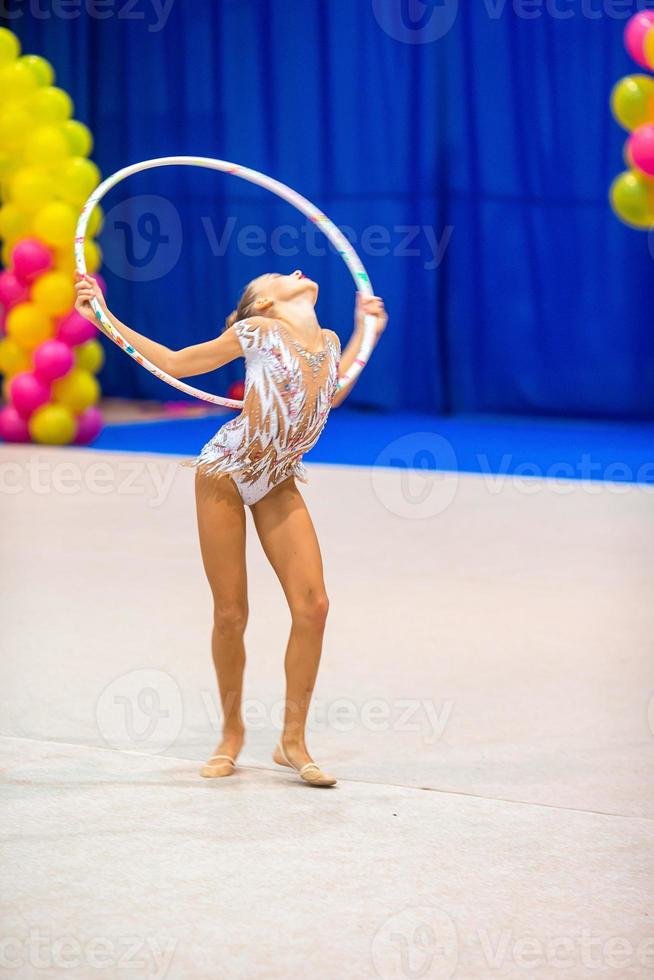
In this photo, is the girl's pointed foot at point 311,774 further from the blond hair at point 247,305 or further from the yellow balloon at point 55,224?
the yellow balloon at point 55,224

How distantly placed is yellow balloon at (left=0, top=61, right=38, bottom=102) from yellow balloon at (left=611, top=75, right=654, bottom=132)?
3267 mm

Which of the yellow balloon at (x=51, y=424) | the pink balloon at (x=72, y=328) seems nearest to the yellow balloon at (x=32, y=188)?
the pink balloon at (x=72, y=328)

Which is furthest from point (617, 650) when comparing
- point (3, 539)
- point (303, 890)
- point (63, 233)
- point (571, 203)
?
point (571, 203)

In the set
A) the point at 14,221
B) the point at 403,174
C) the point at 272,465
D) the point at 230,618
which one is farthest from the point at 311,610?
the point at 403,174

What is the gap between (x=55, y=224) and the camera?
7445 mm

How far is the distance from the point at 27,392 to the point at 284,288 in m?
5.25

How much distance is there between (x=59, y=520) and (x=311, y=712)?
269 centimetres

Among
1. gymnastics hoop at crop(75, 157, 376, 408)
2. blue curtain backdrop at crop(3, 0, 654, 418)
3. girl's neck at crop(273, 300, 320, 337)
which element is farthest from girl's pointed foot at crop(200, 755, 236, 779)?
blue curtain backdrop at crop(3, 0, 654, 418)

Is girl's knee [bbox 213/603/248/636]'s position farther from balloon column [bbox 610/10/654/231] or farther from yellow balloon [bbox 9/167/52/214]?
yellow balloon [bbox 9/167/52/214]

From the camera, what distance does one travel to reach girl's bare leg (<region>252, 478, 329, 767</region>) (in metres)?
2.89

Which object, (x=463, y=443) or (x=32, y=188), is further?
(x=463, y=443)

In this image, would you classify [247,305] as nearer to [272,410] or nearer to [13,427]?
[272,410]

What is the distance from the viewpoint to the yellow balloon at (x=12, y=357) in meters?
7.84

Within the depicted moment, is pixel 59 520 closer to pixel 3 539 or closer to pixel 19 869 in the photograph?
pixel 3 539
